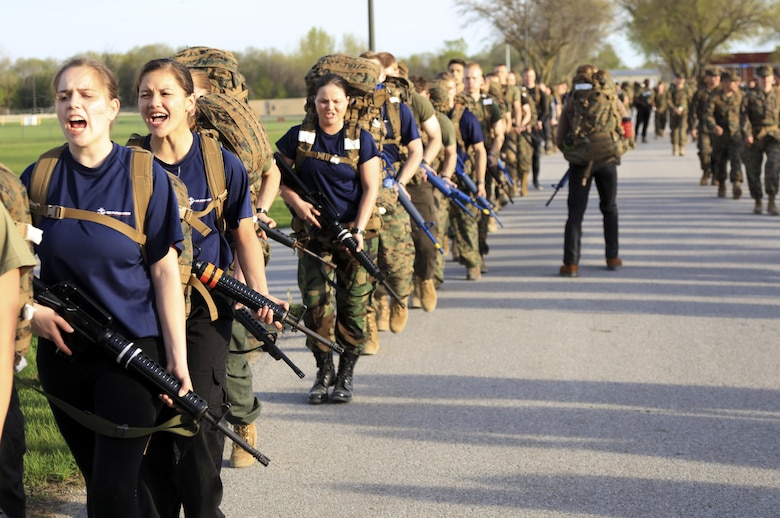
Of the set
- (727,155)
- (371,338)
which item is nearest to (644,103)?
(727,155)

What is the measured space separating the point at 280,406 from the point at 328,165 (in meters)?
1.41

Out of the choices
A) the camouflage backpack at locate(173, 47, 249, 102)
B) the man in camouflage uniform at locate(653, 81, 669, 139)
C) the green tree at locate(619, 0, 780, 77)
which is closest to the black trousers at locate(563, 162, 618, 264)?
the camouflage backpack at locate(173, 47, 249, 102)

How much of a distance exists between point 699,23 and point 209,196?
70207mm

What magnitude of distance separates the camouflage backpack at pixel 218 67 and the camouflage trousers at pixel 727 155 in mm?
13089

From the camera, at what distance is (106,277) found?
11.9 feet

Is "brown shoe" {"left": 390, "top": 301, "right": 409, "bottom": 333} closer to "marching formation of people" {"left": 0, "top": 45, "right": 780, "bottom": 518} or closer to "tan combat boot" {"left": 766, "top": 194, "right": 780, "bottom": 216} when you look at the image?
"marching formation of people" {"left": 0, "top": 45, "right": 780, "bottom": 518}

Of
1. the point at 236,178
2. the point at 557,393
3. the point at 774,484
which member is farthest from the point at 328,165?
the point at 774,484

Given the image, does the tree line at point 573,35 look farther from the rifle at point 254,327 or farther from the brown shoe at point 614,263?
the rifle at point 254,327

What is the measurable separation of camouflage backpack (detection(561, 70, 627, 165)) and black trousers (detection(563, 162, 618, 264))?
16cm

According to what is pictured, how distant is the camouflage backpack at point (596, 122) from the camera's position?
36.8 feet

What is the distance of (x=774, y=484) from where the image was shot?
5180 mm

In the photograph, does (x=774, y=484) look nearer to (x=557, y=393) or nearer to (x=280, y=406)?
(x=557, y=393)

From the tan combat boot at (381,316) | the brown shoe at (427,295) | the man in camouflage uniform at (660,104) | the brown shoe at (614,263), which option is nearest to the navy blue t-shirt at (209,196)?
the tan combat boot at (381,316)

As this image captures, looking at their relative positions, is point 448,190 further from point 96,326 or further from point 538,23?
point 538,23
